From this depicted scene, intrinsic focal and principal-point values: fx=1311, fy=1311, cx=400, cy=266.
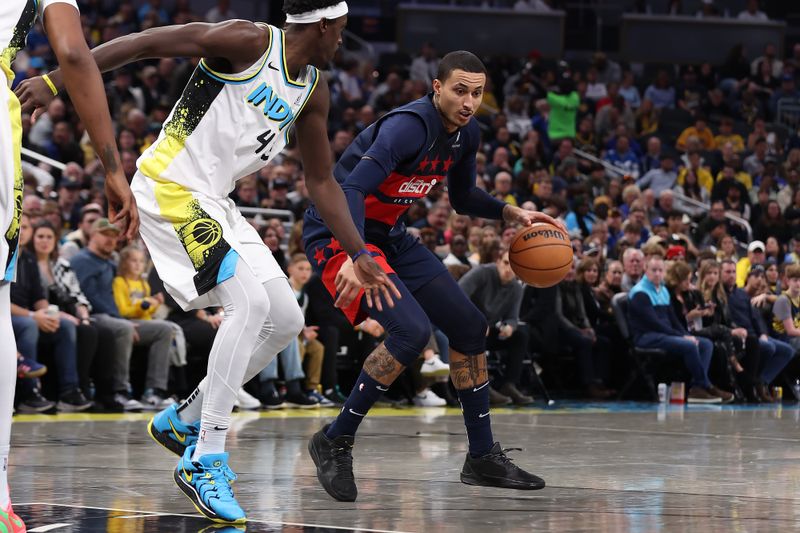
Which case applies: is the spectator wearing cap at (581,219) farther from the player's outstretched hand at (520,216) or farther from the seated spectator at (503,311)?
the player's outstretched hand at (520,216)

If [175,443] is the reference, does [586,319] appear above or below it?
below

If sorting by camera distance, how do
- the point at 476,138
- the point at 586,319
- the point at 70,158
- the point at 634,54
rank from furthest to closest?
the point at 634,54 → the point at 70,158 → the point at 586,319 → the point at 476,138

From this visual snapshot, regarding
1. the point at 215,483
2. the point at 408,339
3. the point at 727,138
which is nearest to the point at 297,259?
the point at 408,339

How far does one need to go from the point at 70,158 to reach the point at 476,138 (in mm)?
9379

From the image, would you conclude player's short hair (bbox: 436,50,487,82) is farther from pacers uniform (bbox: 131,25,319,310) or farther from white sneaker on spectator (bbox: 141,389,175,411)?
white sneaker on spectator (bbox: 141,389,175,411)

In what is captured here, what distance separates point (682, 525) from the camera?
4.71 m

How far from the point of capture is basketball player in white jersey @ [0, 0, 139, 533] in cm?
369

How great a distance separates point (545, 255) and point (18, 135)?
3.24 metres

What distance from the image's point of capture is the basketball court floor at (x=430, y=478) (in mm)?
4762

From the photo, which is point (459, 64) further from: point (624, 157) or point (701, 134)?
point (701, 134)

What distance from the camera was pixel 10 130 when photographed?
371cm

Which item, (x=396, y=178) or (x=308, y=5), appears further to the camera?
(x=396, y=178)

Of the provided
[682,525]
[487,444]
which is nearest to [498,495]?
[487,444]

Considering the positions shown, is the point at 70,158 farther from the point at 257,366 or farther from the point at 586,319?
the point at 257,366
